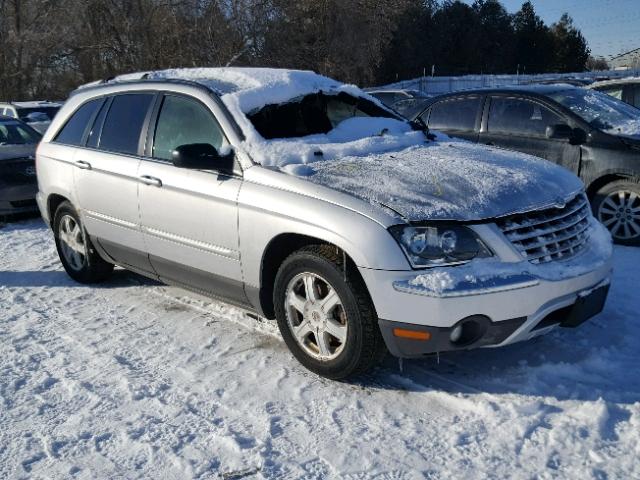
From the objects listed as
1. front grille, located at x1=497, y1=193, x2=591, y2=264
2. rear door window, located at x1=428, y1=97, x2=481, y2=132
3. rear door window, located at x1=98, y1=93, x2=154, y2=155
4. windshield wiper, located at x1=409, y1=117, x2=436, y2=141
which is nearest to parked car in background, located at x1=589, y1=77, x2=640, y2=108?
rear door window, located at x1=428, y1=97, x2=481, y2=132

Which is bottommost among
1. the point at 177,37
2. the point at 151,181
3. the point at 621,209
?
the point at 621,209

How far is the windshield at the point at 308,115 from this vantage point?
13.8ft

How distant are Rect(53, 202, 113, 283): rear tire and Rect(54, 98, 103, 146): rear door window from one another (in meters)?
0.56

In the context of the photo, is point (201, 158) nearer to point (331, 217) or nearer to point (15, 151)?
point (331, 217)

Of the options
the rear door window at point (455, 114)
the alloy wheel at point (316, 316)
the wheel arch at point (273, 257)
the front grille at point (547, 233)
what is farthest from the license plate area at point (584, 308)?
the rear door window at point (455, 114)

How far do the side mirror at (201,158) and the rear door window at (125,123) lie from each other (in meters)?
0.94

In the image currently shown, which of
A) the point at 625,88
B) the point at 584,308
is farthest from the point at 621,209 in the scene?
the point at 625,88

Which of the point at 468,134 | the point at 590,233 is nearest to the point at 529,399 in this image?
the point at 590,233

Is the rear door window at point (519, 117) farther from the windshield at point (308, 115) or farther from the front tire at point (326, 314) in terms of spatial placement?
the front tire at point (326, 314)

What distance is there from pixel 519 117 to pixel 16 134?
7.34 m

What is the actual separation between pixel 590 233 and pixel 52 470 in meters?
3.15

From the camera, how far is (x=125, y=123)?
193 inches

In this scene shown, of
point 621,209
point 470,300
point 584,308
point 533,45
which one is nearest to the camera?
point 470,300

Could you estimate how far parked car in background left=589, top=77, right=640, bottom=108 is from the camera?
10086 mm
